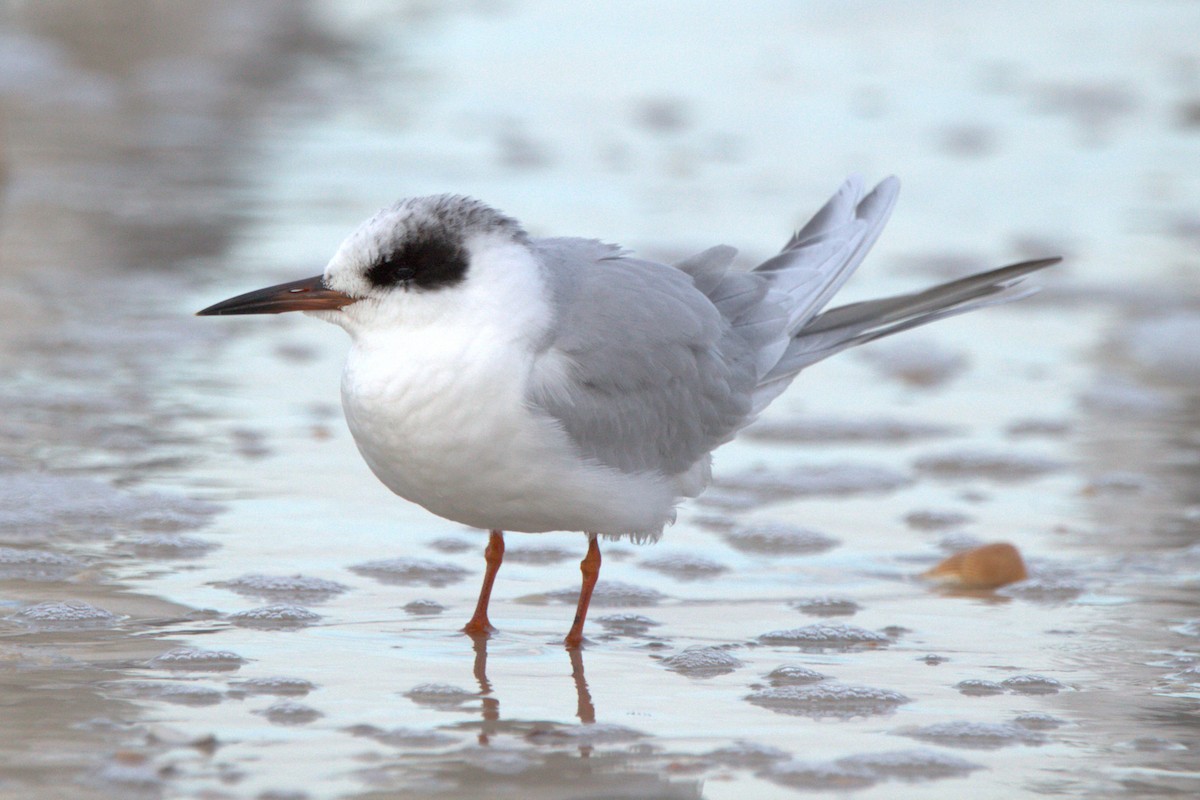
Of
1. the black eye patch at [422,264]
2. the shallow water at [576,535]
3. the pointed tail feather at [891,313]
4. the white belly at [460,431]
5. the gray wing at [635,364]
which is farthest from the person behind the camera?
the pointed tail feather at [891,313]

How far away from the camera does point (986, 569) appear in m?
4.17

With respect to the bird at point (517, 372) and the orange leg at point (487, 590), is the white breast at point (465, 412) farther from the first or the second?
the orange leg at point (487, 590)

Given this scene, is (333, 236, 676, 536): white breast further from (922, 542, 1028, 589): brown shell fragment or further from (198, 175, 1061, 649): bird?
(922, 542, 1028, 589): brown shell fragment

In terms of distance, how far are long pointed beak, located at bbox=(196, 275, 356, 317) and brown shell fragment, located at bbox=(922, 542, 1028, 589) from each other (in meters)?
1.57

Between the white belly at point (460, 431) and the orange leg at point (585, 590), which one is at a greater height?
the white belly at point (460, 431)

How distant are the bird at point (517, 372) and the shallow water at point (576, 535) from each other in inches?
12.2

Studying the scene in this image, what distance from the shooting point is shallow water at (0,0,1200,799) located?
312 centimetres

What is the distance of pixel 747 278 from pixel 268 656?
1.65 meters

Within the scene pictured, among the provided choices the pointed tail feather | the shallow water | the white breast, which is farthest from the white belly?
the pointed tail feather

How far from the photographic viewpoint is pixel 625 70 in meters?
10.0

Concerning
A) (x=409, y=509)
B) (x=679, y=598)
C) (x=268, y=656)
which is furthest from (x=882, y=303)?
(x=268, y=656)

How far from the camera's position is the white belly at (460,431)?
11.3ft

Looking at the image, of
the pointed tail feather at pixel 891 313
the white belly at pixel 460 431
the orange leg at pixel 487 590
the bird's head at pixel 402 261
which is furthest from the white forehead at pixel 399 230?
the pointed tail feather at pixel 891 313

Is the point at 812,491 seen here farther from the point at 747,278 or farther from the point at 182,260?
the point at 182,260
